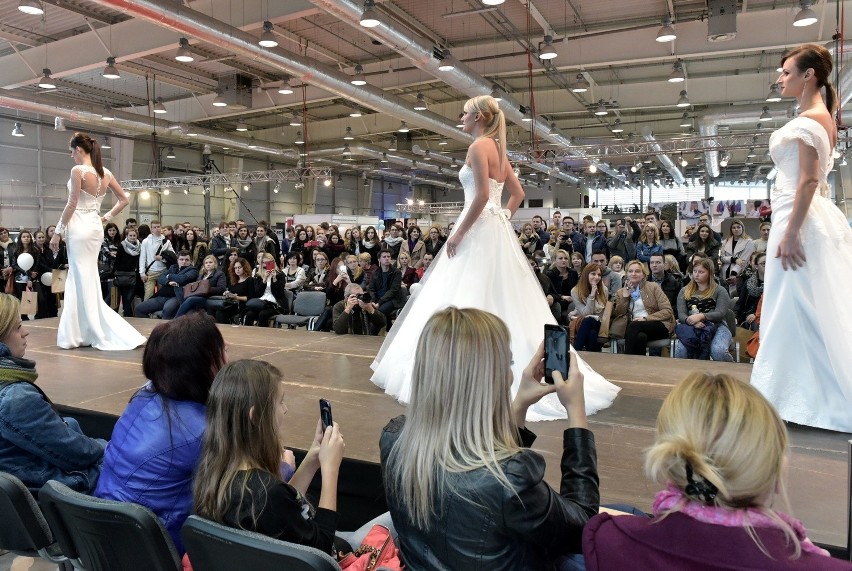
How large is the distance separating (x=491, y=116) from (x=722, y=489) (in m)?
2.44

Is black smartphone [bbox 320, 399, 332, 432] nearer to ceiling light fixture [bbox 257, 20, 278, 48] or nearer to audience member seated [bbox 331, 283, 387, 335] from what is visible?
audience member seated [bbox 331, 283, 387, 335]

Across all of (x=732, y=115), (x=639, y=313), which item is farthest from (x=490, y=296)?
(x=732, y=115)

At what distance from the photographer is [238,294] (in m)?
7.34

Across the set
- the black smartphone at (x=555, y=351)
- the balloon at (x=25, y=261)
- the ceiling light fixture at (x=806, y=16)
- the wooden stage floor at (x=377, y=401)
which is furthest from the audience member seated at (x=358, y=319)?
the ceiling light fixture at (x=806, y=16)

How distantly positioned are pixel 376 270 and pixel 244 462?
6278 millimetres

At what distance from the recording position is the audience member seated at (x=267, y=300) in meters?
7.20

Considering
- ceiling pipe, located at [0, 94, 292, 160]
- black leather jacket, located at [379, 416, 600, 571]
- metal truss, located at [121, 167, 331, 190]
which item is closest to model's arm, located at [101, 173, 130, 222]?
black leather jacket, located at [379, 416, 600, 571]

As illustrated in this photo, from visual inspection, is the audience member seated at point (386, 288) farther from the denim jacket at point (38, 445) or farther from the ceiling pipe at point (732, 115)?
the ceiling pipe at point (732, 115)

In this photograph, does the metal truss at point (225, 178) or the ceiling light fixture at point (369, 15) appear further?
the metal truss at point (225, 178)

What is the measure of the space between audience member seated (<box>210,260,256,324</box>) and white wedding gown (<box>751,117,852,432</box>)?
19.0ft

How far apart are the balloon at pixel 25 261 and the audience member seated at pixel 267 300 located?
351 centimetres

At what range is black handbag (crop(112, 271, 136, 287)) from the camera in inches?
333

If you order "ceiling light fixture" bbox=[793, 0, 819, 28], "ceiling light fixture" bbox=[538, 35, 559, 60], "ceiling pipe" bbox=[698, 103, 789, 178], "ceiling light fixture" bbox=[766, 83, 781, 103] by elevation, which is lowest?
"ceiling light fixture" bbox=[793, 0, 819, 28]

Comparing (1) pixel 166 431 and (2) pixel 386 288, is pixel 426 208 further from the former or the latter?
(1) pixel 166 431
